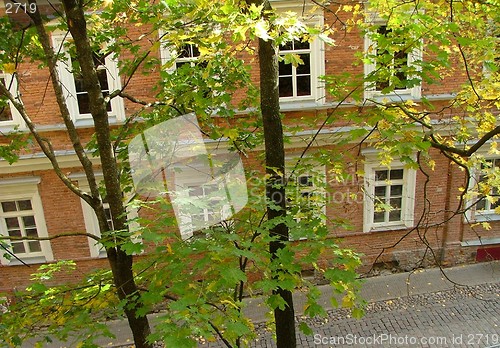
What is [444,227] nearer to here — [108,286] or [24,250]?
[108,286]

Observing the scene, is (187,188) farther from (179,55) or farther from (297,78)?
(297,78)

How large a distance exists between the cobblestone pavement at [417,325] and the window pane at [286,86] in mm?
4978

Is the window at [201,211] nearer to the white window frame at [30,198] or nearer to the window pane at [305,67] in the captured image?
the window pane at [305,67]

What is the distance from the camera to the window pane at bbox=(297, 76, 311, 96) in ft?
26.9

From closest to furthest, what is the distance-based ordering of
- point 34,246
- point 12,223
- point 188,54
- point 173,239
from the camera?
point 173,239, point 188,54, point 12,223, point 34,246

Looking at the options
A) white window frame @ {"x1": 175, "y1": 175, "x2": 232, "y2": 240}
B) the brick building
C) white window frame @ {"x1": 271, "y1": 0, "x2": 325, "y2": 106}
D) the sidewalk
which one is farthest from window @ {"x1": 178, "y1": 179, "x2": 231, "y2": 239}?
the sidewalk

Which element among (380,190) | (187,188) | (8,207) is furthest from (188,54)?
(380,190)

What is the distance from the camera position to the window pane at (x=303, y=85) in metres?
8.19

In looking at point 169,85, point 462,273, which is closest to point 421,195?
point 462,273

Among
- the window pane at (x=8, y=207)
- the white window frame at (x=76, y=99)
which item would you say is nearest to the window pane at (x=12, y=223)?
the window pane at (x=8, y=207)

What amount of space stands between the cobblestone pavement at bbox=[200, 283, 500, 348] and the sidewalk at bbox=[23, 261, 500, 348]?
257 millimetres

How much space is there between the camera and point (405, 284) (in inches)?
349

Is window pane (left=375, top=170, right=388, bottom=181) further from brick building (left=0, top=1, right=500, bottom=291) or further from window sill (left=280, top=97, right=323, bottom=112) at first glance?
window sill (left=280, top=97, right=323, bottom=112)

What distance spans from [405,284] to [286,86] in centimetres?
563
